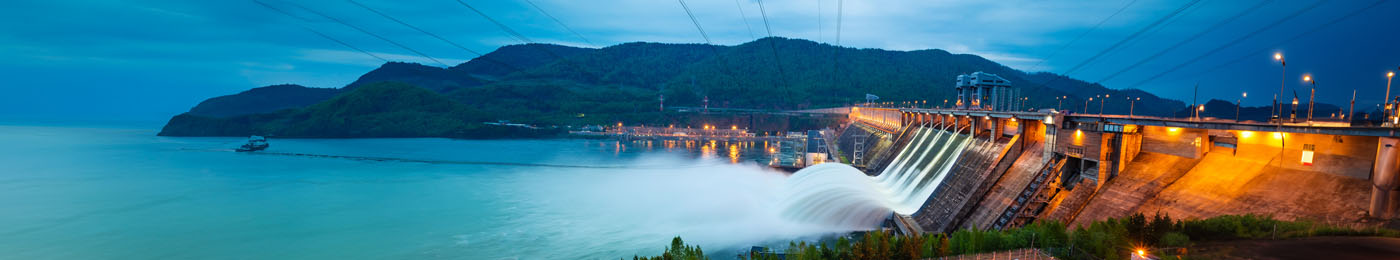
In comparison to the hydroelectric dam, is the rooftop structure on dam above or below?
above

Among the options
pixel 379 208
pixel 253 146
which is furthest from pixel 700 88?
pixel 379 208

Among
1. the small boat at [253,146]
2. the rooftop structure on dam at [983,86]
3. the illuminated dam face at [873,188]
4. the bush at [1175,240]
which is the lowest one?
the small boat at [253,146]

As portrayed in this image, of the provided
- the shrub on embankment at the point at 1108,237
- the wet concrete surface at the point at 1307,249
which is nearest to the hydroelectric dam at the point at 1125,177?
the shrub on embankment at the point at 1108,237

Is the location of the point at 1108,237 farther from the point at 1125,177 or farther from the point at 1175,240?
the point at 1125,177

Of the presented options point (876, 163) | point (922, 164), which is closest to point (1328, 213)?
point (922, 164)

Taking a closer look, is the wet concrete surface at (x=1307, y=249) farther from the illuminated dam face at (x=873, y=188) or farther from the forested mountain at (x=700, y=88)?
the forested mountain at (x=700, y=88)

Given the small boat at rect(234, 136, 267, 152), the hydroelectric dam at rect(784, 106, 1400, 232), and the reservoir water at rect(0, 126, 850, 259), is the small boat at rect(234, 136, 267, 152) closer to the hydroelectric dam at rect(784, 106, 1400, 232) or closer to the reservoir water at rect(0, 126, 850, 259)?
the reservoir water at rect(0, 126, 850, 259)

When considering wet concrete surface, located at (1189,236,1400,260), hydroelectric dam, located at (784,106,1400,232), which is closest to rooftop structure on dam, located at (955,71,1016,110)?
hydroelectric dam, located at (784,106,1400,232)
